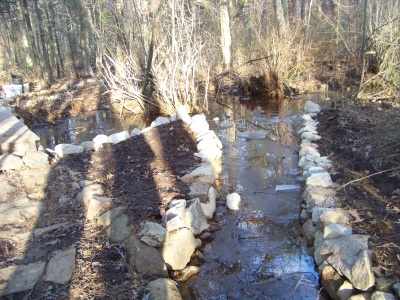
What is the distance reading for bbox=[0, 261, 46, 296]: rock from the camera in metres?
2.73

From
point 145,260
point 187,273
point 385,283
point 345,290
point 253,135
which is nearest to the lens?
point 385,283

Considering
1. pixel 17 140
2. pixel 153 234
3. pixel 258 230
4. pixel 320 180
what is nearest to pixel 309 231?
pixel 258 230

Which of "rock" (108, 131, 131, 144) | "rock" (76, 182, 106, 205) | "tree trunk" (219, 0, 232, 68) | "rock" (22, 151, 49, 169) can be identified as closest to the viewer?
"rock" (76, 182, 106, 205)

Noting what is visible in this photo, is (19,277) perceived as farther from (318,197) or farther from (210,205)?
(318,197)

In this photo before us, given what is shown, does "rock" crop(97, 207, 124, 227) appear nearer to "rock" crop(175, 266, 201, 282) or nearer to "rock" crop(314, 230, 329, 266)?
"rock" crop(175, 266, 201, 282)

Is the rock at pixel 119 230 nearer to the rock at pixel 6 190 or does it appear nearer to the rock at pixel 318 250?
the rock at pixel 6 190

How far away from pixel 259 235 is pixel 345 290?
3.84 feet

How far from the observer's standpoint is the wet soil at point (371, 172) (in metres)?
3.08

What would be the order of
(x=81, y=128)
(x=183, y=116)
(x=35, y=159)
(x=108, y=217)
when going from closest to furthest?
(x=108, y=217), (x=35, y=159), (x=183, y=116), (x=81, y=128)

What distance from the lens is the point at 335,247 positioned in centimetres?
310

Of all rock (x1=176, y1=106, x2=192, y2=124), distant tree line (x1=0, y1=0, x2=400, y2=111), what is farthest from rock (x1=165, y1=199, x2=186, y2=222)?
distant tree line (x1=0, y1=0, x2=400, y2=111)

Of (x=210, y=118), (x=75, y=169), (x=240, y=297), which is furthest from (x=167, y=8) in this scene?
(x=240, y=297)

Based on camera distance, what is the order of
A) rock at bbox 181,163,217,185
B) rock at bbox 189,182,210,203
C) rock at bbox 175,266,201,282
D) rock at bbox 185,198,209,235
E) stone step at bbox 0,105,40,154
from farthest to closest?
stone step at bbox 0,105,40,154 → rock at bbox 181,163,217,185 → rock at bbox 189,182,210,203 → rock at bbox 185,198,209,235 → rock at bbox 175,266,201,282

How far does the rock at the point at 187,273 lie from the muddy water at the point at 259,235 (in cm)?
5
